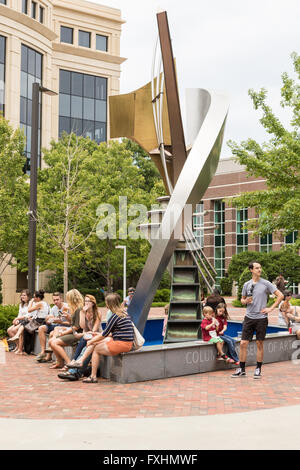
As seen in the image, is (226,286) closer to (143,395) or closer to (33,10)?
(33,10)

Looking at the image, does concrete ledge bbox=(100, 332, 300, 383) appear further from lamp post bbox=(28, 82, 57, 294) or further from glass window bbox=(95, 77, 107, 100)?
glass window bbox=(95, 77, 107, 100)

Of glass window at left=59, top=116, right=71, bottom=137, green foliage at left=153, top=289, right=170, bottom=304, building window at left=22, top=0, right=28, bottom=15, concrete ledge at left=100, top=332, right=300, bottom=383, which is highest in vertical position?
building window at left=22, top=0, right=28, bottom=15

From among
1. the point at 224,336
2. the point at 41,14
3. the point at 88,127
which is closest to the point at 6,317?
the point at 224,336

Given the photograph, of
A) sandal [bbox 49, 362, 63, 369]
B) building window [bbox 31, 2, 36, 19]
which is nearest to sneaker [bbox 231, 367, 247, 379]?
sandal [bbox 49, 362, 63, 369]

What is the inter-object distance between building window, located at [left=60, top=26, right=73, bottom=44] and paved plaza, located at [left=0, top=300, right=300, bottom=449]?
40.7 m

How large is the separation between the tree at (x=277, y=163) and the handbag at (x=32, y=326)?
11.6 metres

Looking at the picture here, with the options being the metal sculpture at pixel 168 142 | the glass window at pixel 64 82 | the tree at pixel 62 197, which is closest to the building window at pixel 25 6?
the glass window at pixel 64 82

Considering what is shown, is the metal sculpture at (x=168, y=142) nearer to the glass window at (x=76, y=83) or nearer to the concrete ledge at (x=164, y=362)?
the concrete ledge at (x=164, y=362)

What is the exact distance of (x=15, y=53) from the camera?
3572cm

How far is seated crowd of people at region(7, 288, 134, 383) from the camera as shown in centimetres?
852

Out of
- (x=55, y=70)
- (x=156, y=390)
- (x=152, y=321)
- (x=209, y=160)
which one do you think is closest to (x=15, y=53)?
(x=55, y=70)

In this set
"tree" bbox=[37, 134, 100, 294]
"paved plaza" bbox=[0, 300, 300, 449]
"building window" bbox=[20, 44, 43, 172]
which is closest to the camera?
"paved plaza" bbox=[0, 300, 300, 449]

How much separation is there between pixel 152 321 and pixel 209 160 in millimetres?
6246

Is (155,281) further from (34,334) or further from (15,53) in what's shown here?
(15,53)
